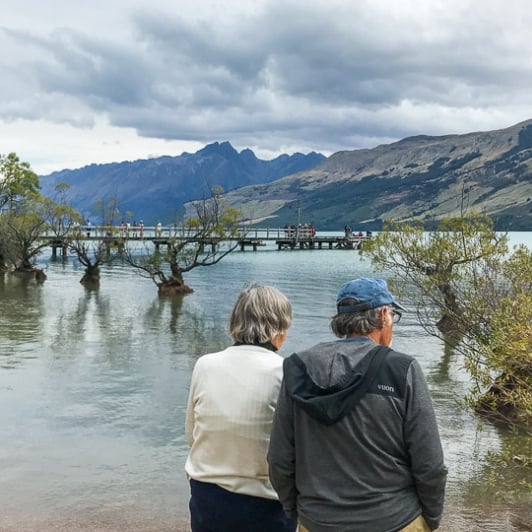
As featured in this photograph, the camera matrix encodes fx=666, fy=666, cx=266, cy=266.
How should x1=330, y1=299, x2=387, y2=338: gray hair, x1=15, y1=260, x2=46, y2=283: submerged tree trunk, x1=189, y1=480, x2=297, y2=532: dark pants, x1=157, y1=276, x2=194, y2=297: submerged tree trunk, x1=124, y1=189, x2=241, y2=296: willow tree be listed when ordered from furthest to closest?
x1=15, y1=260, x2=46, y2=283: submerged tree trunk, x1=124, y1=189, x2=241, y2=296: willow tree, x1=157, y1=276, x2=194, y2=297: submerged tree trunk, x1=189, y1=480, x2=297, y2=532: dark pants, x1=330, y1=299, x2=387, y2=338: gray hair

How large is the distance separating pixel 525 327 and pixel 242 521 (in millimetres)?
5064

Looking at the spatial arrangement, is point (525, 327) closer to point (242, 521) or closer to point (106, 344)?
point (242, 521)

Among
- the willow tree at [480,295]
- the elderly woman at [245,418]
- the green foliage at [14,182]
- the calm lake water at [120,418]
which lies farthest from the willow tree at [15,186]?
the elderly woman at [245,418]

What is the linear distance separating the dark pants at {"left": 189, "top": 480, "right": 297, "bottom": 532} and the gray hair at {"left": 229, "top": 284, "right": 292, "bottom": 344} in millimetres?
833

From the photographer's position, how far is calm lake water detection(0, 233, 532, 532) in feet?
27.5

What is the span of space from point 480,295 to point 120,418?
784cm

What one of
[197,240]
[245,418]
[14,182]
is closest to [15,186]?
[14,182]

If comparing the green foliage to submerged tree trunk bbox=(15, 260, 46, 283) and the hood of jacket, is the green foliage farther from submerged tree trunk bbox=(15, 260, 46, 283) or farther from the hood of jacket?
the hood of jacket

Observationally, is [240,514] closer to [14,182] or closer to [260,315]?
[260,315]

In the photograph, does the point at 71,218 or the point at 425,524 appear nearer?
the point at 425,524

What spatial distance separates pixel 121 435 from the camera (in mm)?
11906

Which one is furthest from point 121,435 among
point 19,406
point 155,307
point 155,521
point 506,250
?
point 155,307

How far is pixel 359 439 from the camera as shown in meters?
3.06

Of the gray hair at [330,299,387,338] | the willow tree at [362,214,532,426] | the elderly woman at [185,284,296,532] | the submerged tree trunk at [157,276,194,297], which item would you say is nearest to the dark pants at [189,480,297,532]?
the elderly woman at [185,284,296,532]
